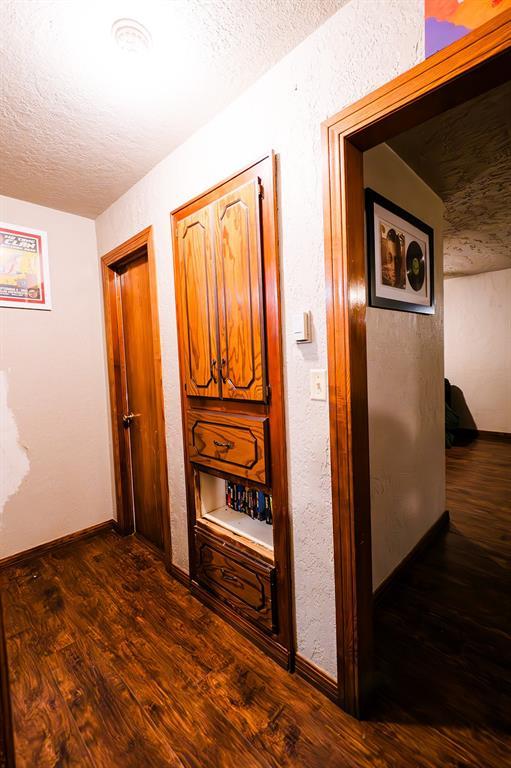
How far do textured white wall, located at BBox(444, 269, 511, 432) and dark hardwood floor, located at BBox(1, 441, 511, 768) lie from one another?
12.3 ft

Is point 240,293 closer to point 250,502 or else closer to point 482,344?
point 250,502

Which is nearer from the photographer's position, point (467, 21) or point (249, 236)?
point (467, 21)

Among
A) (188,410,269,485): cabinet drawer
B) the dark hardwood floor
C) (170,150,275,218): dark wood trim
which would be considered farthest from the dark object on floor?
(170,150,275,218): dark wood trim

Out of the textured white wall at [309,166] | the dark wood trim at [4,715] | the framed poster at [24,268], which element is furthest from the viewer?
the framed poster at [24,268]

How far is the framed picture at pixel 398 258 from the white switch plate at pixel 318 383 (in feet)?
2.19

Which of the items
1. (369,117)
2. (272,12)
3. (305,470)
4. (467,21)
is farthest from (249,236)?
(305,470)

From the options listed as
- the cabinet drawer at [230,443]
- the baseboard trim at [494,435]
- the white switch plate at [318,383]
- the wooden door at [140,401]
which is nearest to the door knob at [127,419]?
the wooden door at [140,401]

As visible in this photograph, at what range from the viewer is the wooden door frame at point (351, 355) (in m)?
1.13

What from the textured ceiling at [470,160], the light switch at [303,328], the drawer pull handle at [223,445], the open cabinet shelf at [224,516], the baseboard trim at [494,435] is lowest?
the baseboard trim at [494,435]

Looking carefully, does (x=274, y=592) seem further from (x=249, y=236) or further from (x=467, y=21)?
(x=467, y=21)

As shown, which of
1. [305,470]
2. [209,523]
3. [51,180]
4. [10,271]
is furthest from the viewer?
[10,271]

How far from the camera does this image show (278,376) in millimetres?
1443

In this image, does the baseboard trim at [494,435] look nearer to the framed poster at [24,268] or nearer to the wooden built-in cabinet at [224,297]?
the wooden built-in cabinet at [224,297]

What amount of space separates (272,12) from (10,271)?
85.8 inches
